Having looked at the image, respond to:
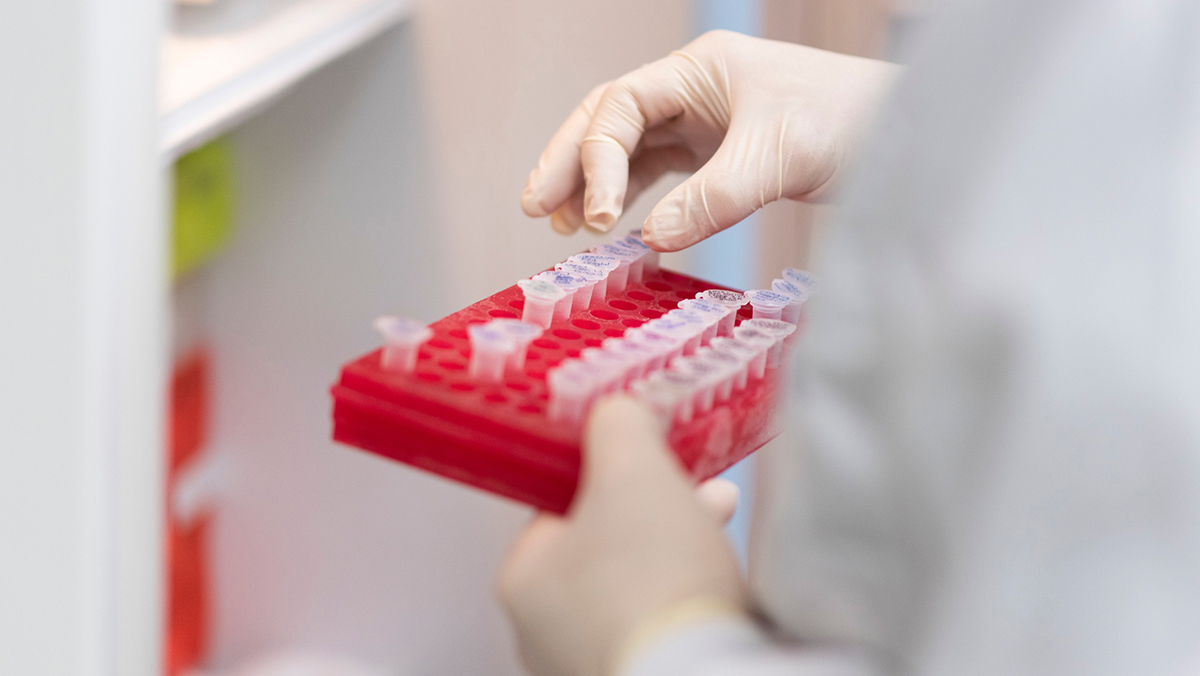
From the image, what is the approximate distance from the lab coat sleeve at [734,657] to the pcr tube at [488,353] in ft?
0.57

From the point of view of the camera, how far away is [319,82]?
3.81 ft

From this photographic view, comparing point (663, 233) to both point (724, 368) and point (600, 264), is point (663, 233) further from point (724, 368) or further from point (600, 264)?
point (724, 368)

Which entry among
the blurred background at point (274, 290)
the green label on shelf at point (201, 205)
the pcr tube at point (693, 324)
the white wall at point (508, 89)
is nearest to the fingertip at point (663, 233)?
the pcr tube at point (693, 324)

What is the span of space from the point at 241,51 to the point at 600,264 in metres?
0.47

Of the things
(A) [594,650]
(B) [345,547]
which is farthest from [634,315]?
Answer: (B) [345,547]

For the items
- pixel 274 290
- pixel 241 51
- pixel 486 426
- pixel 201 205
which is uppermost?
pixel 241 51

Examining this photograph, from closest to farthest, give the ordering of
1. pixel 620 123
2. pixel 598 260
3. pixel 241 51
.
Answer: pixel 598 260
pixel 620 123
pixel 241 51

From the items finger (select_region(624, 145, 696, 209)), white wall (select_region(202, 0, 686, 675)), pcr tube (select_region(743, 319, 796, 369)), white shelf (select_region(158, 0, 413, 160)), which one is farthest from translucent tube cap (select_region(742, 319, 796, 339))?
white wall (select_region(202, 0, 686, 675))

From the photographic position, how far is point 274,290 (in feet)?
4.10

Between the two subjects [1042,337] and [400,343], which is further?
[400,343]

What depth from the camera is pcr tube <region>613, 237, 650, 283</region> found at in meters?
0.71

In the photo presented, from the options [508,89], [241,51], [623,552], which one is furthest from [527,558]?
[508,89]

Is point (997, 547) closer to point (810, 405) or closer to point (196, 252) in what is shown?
point (810, 405)

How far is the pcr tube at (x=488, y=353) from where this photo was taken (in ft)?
1.62
